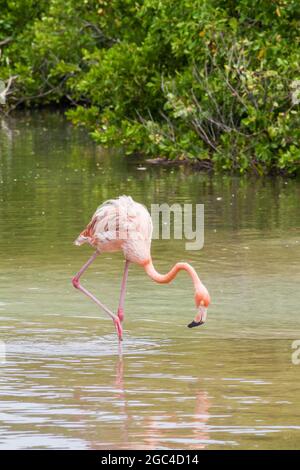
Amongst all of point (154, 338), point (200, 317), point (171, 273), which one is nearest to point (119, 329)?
point (154, 338)

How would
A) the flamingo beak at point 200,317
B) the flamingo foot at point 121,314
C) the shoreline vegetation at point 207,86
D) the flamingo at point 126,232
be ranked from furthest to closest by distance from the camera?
the shoreline vegetation at point 207,86 < the flamingo at point 126,232 < the flamingo foot at point 121,314 < the flamingo beak at point 200,317

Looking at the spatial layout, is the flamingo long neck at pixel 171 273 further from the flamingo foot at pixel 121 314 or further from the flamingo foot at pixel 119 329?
the flamingo foot at pixel 119 329

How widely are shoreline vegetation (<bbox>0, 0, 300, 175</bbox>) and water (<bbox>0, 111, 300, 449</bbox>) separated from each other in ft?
7.50

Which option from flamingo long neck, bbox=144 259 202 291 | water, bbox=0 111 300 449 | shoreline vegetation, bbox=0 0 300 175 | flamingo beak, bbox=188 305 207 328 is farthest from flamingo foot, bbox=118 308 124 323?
shoreline vegetation, bbox=0 0 300 175

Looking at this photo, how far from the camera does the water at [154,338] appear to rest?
722 cm

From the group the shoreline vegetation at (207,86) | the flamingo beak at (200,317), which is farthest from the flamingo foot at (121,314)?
the shoreline vegetation at (207,86)

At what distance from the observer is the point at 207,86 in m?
20.3

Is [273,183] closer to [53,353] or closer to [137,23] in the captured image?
[137,23]

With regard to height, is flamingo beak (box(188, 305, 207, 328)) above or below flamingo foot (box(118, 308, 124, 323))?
above

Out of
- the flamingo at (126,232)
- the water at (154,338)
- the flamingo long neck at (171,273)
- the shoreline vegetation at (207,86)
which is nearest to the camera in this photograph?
the water at (154,338)

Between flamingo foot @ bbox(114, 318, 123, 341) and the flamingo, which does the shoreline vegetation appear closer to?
the flamingo

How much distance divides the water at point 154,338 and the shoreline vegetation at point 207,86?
90.0 inches

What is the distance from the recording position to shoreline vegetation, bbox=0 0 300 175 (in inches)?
757

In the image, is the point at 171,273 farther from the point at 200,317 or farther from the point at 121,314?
the point at 200,317
